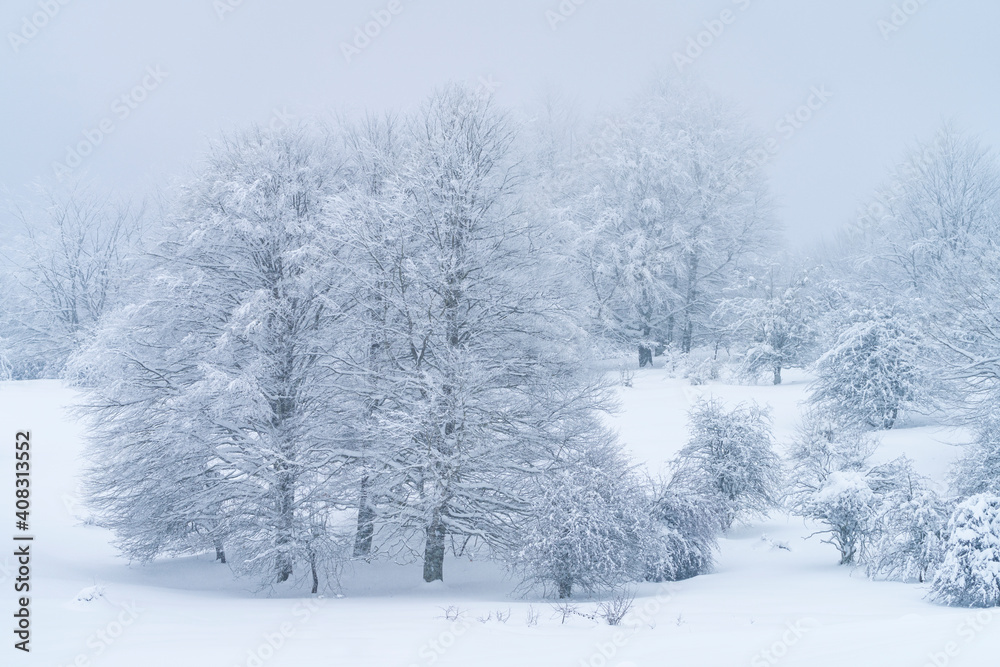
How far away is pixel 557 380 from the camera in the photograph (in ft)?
40.3

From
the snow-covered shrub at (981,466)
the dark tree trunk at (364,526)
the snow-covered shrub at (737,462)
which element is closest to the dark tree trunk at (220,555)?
the dark tree trunk at (364,526)

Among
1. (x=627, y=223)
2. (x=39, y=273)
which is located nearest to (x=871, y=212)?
(x=627, y=223)

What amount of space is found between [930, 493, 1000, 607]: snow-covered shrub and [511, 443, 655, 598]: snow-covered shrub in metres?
4.10

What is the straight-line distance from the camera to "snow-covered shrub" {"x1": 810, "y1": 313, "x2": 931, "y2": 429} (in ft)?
62.7

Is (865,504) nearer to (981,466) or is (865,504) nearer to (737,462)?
(737,462)

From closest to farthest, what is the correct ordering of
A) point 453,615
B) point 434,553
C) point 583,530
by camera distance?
1. point 453,615
2. point 583,530
3. point 434,553

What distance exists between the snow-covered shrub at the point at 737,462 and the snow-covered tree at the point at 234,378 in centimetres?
814

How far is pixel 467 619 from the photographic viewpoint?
7.79 meters

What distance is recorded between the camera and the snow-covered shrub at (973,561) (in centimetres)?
811

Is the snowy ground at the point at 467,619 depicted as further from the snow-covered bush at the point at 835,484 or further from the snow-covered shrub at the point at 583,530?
the snow-covered bush at the point at 835,484

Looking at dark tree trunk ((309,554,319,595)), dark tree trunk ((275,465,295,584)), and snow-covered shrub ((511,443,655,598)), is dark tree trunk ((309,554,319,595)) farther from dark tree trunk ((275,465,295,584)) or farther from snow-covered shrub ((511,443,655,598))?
snow-covered shrub ((511,443,655,598))

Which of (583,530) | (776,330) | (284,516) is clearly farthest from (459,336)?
(776,330)

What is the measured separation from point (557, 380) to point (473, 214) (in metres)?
3.37

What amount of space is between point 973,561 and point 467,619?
6.30m
